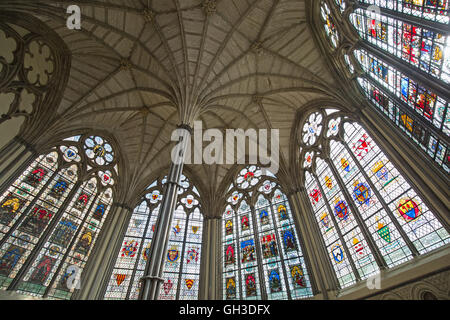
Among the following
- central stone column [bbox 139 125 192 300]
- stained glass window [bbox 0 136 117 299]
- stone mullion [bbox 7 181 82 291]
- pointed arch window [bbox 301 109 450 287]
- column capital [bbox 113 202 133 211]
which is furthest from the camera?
column capital [bbox 113 202 133 211]

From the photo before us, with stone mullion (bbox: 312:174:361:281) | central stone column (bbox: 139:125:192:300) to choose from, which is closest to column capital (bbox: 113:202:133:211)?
central stone column (bbox: 139:125:192:300)

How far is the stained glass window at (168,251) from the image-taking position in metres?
12.8

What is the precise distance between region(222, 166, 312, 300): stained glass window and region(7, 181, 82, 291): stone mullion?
8.61 m

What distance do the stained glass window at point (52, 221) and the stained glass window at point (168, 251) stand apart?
1828mm

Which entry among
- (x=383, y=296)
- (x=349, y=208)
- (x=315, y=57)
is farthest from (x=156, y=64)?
(x=383, y=296)

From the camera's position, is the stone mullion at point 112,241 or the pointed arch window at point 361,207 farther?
the stone mullion at point 112,241

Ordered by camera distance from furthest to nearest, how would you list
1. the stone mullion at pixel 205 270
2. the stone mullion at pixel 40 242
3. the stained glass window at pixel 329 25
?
the stone mullion at pixel 205 270 → the stained glass window at pixel 329 25 → the stone mullion at pixel 40 242

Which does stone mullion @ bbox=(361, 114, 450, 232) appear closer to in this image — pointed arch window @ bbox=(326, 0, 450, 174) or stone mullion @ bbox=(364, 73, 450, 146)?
pointed arch window @ bbox=(326, 0, 450, 174)

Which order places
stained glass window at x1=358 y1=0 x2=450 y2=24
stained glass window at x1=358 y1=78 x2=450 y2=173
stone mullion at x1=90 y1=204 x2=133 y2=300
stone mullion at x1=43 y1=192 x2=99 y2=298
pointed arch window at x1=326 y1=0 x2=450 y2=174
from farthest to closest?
stone mullion at x1=90 y1=204 x2=133 y2=300, stone mullion at x1=43 y1=192 x2=99 y2=298, stained glass window at x1=358 y1=78 x2=450 y2=173, pointed arch window at x1=326 y1=0 x2=450 y2=174, stained glass window at x1=358 y1=0 x2=450 y2=24

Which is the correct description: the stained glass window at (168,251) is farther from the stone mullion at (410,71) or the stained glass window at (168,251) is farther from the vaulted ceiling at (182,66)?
the stone mullion at (410,71)

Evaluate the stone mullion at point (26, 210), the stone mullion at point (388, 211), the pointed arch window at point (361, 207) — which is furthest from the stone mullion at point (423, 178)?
the stone mullion at point (26, 210)

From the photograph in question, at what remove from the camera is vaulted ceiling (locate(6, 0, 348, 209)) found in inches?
468

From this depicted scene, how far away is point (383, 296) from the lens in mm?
8367

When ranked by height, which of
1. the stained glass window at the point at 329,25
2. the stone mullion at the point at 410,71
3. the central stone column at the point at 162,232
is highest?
the stained glass window at the point at 329,25
